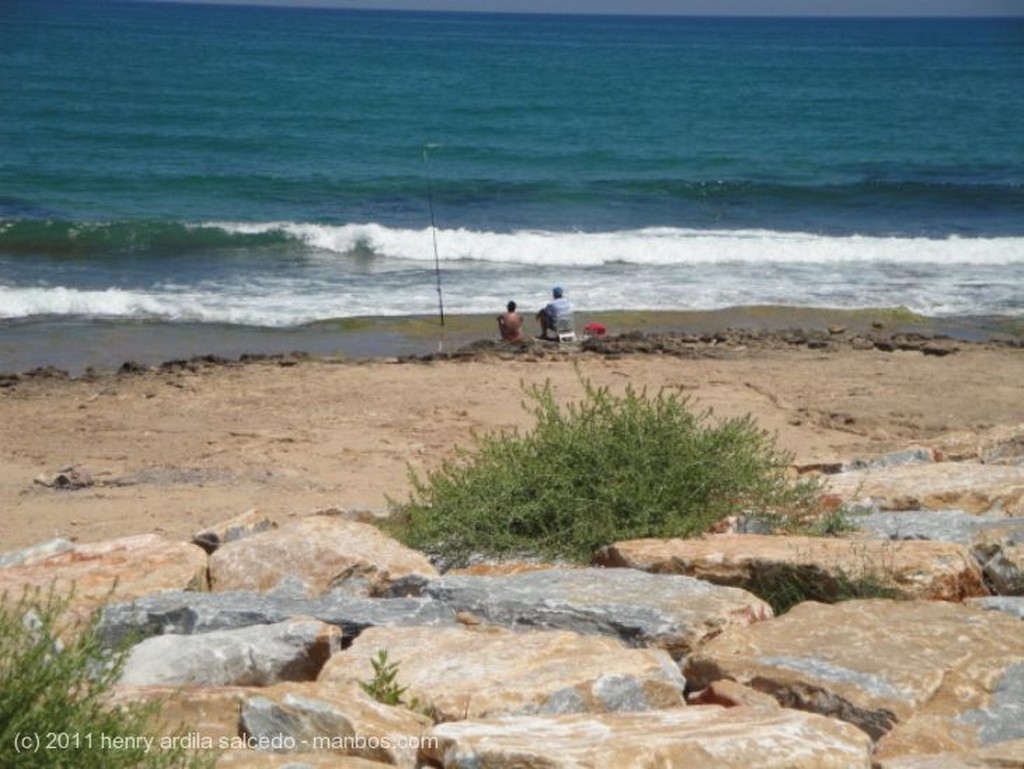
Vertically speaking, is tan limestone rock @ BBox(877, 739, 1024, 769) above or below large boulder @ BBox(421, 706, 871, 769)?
below

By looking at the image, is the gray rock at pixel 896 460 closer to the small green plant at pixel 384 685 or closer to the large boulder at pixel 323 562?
the large boulder at pixel 323 562

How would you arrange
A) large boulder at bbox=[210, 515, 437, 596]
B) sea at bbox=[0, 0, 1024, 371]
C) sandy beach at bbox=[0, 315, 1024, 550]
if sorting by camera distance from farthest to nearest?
sea at bbox=[0, 0, 1024, 371]
sandy beach at bbox=[0, 315, 1024, 550]
large boulder at bbox=[210, 515, 437, 596]

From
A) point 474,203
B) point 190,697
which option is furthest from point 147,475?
point 474,203

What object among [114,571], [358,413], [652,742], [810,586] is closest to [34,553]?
[114,571]

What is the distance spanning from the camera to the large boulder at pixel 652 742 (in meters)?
4.12

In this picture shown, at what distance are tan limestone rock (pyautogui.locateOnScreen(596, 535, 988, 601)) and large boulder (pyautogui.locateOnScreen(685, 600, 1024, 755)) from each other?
1.29ft

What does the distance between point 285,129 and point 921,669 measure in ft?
111

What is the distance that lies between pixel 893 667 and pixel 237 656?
2299 millimetres

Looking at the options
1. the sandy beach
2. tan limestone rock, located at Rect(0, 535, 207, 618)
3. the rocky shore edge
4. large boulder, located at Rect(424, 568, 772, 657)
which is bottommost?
the sandy beach

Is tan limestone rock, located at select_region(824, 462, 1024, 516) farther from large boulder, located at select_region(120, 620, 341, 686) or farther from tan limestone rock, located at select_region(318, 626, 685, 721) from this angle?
large boulder, located at select_region(120, 620, 341, 686)

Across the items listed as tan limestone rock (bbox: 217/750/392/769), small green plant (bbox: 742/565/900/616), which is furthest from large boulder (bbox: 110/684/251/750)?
small green plant (bbox: 742/565/900/616)

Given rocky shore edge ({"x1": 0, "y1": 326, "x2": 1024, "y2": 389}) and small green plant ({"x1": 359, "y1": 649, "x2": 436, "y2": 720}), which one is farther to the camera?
rocky shore edge ({"x1": 0, "y1": 326, "x2": 1024, "y2": 389})

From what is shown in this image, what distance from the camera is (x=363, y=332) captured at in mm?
18312

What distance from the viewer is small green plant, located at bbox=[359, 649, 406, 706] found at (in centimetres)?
480
